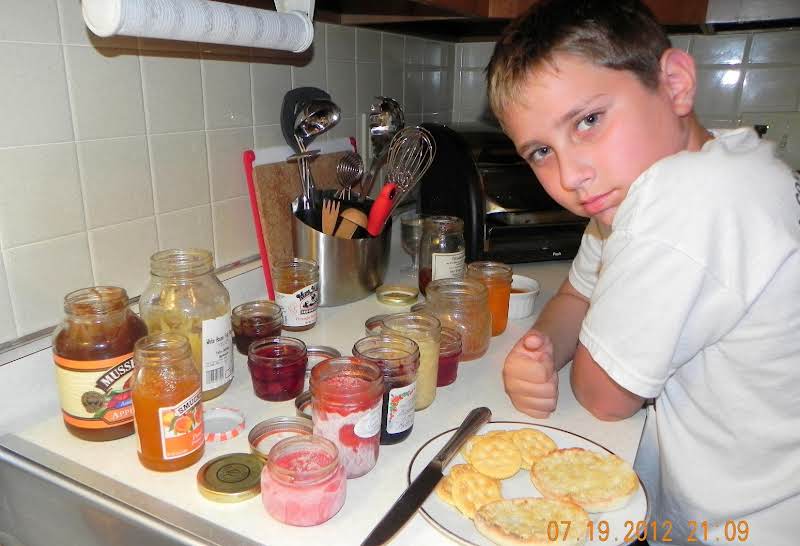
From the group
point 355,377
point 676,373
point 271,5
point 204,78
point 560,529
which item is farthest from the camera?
point 271,5

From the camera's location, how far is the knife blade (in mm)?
572

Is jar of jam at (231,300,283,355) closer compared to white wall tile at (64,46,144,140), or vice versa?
white wall tile at (64,46,144,140)

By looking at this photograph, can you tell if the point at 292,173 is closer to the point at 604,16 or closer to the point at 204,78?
the point at 204,78

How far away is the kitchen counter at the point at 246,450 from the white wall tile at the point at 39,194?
0.25m

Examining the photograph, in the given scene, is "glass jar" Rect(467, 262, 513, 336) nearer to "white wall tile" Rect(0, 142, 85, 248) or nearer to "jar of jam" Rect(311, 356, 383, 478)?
"jar of jam" Rect(311, 356, 383, 478)

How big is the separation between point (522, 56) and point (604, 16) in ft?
0.37

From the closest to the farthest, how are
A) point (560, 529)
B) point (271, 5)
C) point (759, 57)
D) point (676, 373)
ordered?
point (560, 529), point (676, 373), point (271, 5), point (759, 57)

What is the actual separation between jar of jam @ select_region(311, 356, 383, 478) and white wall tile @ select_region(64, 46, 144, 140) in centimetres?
49

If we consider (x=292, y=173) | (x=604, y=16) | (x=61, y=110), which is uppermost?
(x=604, y=16)

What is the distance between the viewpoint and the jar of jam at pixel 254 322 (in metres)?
0.94

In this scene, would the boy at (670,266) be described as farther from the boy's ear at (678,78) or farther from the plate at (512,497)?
the plate at (512,497)

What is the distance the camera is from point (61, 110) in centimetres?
81

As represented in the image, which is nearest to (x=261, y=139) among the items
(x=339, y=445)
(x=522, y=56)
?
(x=522, y=56)
